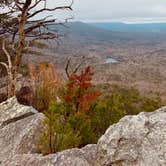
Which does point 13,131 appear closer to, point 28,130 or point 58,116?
point 28,130

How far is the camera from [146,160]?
26.0 feet

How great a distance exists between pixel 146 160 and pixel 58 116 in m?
2.66

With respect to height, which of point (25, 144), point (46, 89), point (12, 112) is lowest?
point (46, 89)

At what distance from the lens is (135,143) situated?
8211 mm

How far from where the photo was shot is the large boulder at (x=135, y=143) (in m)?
7.96

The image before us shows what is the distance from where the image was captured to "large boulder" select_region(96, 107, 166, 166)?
313 inches

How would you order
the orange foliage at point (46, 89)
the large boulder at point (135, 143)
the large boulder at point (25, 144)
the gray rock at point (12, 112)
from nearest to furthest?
the large boulder at point (135, 143) < the large boulder at point (25, 144) < the gray rock at point (12, 112) < the orange foliage at point (46, 89)

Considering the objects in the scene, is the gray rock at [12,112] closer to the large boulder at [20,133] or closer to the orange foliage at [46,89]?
the large boulder at [20,133]

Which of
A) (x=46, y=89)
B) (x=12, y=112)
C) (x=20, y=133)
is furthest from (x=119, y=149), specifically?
(x=46, y=89)

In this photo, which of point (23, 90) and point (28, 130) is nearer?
point (28, 130)

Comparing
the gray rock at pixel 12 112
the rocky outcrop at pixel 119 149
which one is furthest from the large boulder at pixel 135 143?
the gray rock at pixel 12 112

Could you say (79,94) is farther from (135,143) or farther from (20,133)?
(135,143)

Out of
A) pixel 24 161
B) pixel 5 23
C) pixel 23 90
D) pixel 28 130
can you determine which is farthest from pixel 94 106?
pixel 5 23

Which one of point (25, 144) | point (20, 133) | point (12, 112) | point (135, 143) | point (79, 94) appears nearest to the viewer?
point (135, 143)
